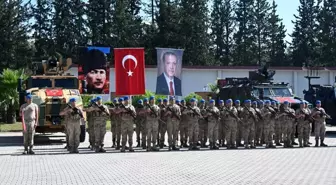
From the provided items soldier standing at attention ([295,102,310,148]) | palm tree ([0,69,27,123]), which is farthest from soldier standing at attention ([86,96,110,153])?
palm tree ([0,69,27,123])

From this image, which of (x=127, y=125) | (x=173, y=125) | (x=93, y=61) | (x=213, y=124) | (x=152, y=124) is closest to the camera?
(x=127, y=125)

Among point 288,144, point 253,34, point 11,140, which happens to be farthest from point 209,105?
point 253,34

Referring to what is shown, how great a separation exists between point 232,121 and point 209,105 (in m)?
0.89

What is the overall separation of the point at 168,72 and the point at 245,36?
43.0m

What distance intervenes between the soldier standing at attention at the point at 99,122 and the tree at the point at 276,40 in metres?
55.9

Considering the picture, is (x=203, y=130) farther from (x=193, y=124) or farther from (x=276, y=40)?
(x=276, y=40)

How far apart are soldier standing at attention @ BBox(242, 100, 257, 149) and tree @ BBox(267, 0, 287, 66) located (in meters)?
53.5

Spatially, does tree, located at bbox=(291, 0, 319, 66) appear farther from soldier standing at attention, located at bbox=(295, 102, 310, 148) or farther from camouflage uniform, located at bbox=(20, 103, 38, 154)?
camouflage uniform, located at bbox=(20, 103, 38, 154)

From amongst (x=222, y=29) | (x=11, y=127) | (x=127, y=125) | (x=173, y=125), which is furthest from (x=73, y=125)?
(x=222, y=29)

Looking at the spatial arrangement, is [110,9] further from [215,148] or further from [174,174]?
[174,174]

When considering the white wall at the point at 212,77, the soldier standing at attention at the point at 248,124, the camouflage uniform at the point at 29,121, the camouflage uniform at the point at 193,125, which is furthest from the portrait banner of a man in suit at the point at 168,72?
the camouflage uniform at the point at 29,121

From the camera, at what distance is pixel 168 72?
29.3 m

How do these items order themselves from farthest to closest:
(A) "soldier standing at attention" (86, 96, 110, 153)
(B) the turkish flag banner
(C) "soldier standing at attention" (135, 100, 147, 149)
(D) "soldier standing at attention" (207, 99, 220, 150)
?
Answer: (B) the turkish flag banner, (D) "soldier standing at attention" (207, 99, 220, 150), (C) "soldier standing at attention" (135, 100, 147, 149), (A) "soldier standing at attention" (86, 96, 110, 153)

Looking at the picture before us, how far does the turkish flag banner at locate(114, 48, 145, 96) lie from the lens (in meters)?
26.8
